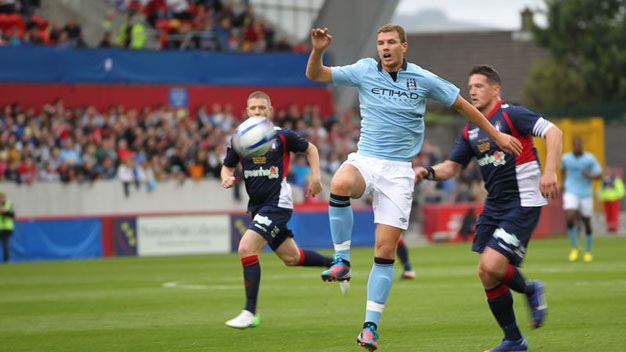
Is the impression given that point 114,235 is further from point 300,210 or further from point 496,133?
point 496,133

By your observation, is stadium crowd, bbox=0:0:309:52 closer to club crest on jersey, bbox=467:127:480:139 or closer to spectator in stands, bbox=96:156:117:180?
spectator in stands, bbox=96:156:117:180

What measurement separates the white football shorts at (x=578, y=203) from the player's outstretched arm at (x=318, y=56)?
12637 millimetres

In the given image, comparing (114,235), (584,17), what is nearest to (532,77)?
(584,17)

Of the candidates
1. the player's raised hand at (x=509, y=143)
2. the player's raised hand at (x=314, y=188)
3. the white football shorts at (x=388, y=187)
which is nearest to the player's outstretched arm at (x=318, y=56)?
the white football shorts at (x=388, y=187)

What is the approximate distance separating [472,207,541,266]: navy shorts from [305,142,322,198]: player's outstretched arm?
187cm

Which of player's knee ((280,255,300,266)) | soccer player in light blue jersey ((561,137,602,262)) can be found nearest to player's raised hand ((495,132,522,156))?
player's knee ((280,255,300,266))

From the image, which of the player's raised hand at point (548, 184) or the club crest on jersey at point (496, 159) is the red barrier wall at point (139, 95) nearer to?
the club crest on jersey at point (496, 159)

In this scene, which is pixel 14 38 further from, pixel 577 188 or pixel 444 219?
pixel 577 188

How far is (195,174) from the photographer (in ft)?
92.6

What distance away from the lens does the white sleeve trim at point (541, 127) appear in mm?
7877

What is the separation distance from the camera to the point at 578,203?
A: 19625 mm

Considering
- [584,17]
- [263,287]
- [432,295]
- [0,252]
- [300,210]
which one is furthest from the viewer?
[584,17]

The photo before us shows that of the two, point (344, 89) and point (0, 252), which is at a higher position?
point (344, 89)

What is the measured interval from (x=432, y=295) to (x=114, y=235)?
13.4 meters
